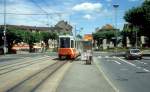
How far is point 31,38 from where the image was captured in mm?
Result: 136125

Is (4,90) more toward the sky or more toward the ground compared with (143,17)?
more toward the ground

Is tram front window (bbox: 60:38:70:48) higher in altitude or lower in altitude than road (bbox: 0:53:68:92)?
higher

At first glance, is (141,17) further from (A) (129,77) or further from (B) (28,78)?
(B) (28,78)

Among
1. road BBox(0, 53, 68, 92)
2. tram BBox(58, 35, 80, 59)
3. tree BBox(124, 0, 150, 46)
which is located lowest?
road BBox(0, 53, 68, 92)

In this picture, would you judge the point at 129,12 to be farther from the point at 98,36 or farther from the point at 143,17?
the point at 98,36

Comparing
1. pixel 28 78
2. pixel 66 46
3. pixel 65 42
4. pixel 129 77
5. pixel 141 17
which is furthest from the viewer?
pixel 141 17

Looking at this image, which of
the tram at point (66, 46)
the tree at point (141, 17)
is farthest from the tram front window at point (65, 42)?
the tree at point (141, 17)

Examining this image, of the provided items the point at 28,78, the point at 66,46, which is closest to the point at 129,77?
the point at 28,78

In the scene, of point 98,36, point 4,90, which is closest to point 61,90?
point 4,90

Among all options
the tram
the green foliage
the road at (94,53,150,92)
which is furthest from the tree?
the road at (94,53,150,92)

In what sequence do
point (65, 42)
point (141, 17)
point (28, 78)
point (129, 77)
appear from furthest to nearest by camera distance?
point (141, 17)
point (65, 42)
point (129, 77)
point (28, 78)

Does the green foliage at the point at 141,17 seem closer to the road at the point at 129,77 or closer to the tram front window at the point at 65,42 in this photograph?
the tram front window at the point at 65,42

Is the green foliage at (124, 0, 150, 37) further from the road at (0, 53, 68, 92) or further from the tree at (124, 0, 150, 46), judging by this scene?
the road at (0, 53, 68, 92)

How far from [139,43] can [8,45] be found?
43.4 m
